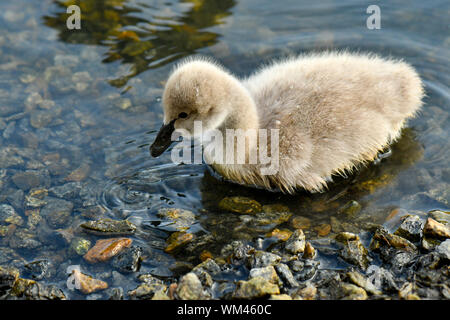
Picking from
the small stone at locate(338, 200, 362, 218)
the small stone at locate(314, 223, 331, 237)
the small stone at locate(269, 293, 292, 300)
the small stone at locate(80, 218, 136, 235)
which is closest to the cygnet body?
the small stone at locate(338, 200, 362, 218)

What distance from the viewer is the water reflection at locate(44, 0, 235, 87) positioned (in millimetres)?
7012

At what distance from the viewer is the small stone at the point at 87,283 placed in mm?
4090

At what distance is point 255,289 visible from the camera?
12.7 ft

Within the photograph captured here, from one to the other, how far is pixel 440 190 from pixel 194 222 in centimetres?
244

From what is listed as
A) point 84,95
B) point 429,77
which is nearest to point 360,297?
point 429,77

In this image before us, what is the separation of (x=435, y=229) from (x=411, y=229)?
0.66ft

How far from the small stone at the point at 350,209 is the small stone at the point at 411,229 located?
49 cm

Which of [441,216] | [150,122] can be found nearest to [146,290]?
[150,122]

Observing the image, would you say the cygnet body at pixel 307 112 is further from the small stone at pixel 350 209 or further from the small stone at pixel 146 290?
the small stone at pixel 146 290
